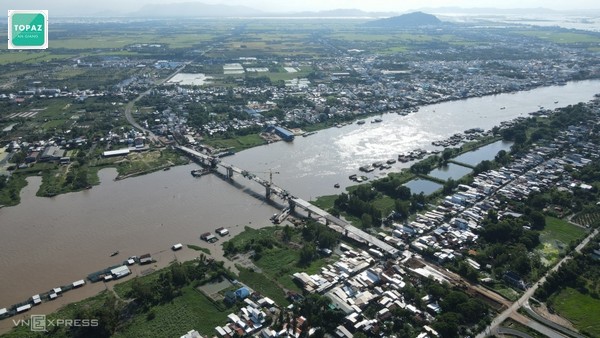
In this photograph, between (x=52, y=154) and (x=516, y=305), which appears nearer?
(x=516, y=305)

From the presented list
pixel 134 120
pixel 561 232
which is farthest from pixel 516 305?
pixel 134 120

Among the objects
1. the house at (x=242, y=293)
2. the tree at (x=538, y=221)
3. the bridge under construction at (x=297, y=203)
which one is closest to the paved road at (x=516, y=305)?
the tree at (x=538, y=221)

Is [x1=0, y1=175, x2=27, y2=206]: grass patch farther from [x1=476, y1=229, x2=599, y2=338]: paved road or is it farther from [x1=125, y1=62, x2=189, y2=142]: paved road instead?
[x1=476, y1=229, x2=599, y2=338]: paved road

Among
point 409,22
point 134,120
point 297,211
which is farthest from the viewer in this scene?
point 409,22

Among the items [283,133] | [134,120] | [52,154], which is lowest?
[52,154]

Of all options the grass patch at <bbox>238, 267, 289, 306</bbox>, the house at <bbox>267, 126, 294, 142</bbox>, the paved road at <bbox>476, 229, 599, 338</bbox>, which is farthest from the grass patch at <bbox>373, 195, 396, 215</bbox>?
the house at <bbox>267, 126, 294, 142</bbox>

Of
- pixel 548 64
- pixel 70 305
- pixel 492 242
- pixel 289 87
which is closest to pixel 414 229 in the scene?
pixel 492 242

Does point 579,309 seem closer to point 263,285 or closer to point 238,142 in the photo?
point 263,285
